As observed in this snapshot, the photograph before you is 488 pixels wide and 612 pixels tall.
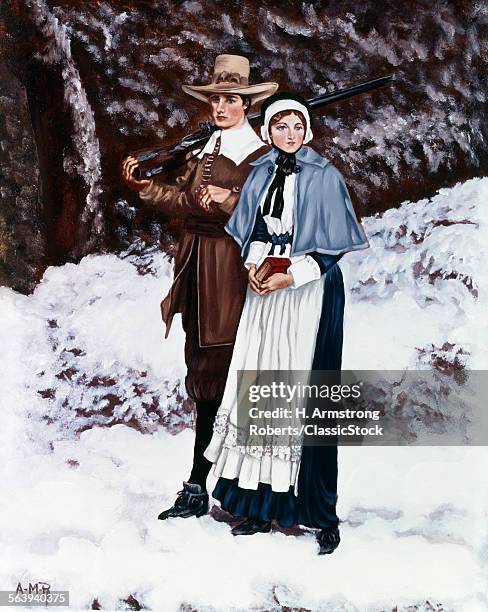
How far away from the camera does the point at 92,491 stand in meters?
1.96

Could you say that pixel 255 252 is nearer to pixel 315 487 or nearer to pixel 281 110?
pixel 281 110

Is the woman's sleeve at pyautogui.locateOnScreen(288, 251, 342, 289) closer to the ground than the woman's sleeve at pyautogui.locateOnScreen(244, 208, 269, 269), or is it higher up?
closer to the ground

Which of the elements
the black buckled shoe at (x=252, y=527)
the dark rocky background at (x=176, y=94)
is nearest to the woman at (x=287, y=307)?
the black buckled shoe at (x=252, y=527)

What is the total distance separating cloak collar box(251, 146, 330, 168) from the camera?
1.93m

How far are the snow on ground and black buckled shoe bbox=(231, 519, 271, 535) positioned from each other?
0.8 inches

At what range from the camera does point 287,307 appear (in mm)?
1901

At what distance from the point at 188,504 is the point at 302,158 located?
1.08 metres

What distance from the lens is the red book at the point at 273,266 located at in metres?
1.89

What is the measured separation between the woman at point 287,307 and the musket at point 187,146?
10 cm

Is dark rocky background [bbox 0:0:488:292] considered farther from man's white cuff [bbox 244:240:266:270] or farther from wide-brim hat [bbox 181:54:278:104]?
man's white cuff [bbox 244:240:266:270]

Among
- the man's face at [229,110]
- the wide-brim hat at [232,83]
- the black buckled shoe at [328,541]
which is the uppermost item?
the wide-brim hat at [232,83]

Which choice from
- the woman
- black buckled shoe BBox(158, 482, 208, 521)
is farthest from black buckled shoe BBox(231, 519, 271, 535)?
black buckled shoe BBox(158, 482, 208, 521)

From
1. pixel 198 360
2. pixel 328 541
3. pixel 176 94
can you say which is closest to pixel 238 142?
pixel 176 94

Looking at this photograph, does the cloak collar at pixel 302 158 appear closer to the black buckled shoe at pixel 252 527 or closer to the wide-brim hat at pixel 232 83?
the wide-brim hat at pixel 232 83
